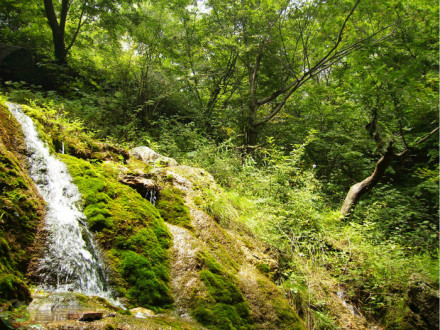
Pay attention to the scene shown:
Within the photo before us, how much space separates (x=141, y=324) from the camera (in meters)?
1.80

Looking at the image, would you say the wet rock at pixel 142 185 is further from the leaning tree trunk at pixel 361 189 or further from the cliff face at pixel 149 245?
the leaning tree trunk at pixel 361 189

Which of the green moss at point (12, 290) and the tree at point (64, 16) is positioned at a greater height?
the tree at point (64, 16)

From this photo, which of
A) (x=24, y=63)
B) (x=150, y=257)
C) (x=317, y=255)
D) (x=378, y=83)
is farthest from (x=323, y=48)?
(x=24, y=63)

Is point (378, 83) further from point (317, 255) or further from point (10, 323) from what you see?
point (10, 323)

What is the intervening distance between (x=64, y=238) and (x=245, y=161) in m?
5.28

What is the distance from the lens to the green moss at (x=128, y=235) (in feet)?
8.24

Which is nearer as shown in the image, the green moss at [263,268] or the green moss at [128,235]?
the green moss at [128,235]

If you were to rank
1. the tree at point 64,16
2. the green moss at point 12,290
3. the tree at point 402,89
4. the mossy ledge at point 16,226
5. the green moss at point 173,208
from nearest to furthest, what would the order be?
the green moss at point 12,290, the mossy ledge at point 16,226, the green moss at point 173,208, the tree at point 402,89, the tree at point 64,16

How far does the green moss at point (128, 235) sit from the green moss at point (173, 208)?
1.03ft

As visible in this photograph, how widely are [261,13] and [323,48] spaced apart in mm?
2978

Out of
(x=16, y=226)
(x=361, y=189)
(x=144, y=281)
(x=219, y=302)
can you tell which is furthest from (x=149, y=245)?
(x=361, y=189)

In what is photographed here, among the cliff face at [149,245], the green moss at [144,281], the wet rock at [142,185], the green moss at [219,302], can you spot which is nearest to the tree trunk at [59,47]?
the cliff face at [149,245]

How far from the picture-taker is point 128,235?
2.89m

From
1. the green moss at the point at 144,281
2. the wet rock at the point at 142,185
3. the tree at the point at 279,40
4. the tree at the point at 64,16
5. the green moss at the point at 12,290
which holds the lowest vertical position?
the green moss at the point at 144,281
